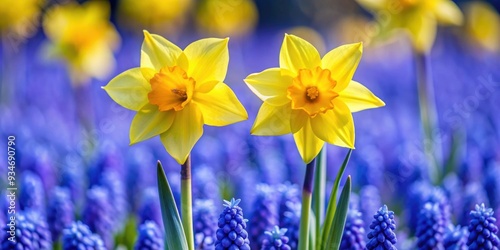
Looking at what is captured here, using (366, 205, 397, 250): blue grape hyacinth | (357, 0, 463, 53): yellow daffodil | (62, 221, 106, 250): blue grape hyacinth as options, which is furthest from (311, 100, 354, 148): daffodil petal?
(357, 0, 463, 53): yellow daffodil

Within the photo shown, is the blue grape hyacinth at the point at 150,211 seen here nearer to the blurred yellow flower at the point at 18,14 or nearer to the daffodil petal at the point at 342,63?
the daffodil petal at the point at 342,63

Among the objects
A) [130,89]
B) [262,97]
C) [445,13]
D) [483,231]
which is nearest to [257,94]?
[262,97]

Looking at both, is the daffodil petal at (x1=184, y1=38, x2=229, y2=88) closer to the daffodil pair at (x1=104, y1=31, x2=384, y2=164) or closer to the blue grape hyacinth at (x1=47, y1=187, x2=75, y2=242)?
the daffodil pair at (x1=104, y1=31, x2=384, y2=164)

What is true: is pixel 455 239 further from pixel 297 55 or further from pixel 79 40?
pixel 79 40

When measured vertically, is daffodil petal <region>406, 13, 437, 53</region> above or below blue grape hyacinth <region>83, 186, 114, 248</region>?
above

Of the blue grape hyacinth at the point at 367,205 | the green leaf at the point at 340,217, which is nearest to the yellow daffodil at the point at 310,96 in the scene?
the green leaf at the point at 340,217
